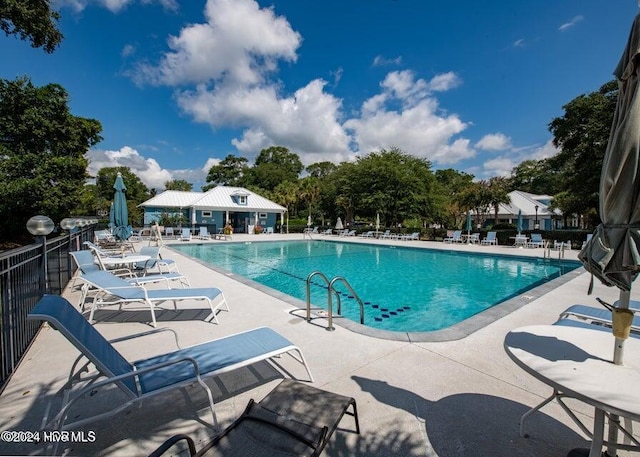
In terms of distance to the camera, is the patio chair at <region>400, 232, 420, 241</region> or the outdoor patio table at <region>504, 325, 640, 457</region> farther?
the patio chair at <region>400, 232, 420, 241</region>

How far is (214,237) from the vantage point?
24.3 metres

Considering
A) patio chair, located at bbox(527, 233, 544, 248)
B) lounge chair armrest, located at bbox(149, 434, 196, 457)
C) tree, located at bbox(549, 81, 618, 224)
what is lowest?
patio chair, located at bbox(527, 233, 544, 248)

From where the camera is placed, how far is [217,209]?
29.4m

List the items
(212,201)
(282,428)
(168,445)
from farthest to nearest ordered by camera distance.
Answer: (212,201), (282,428), (168,445)

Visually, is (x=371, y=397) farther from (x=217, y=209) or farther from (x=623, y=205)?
(x=217, y=209)

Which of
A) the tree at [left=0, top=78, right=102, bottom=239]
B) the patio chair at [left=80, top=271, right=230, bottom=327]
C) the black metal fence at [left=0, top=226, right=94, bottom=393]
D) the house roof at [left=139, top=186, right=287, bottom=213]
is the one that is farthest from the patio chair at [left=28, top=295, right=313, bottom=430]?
the house roof at [left=139, top=186, right=287, bottom=213]

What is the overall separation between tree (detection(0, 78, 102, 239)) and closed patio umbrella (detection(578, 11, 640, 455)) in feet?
74.7

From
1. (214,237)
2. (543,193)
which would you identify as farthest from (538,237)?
(543,193)

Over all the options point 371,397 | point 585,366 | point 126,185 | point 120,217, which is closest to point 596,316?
point 585,366

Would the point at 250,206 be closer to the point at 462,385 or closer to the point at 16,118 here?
the point at 16,118

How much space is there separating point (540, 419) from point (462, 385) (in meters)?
0.66

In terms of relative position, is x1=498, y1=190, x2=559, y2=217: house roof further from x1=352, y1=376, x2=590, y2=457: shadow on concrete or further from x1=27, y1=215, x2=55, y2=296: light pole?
x1=27, y1=215, x2=55, y2=296: light pole

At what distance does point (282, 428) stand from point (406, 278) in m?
9.84

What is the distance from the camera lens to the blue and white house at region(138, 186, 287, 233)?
1120 inches
